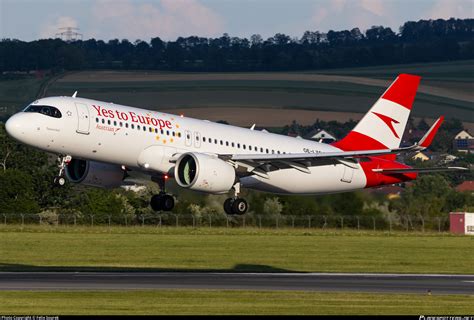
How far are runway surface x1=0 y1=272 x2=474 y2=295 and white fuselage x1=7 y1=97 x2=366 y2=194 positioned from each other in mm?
5861

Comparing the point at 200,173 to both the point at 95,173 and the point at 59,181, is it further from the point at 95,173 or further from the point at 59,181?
the point at 59,181

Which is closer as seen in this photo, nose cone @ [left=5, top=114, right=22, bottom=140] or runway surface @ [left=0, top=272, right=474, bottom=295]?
runway surface @ [left=0, top=272, right=474, bottom=295]

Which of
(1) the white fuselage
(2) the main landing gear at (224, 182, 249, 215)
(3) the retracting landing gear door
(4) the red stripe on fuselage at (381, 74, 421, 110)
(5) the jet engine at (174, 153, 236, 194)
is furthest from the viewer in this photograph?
(4) the red stripe on fuselage at (381, 74, 421, 110)

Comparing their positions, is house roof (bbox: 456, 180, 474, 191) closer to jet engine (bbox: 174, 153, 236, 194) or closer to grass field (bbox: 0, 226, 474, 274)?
grass field (bbox: 0, 226, 474, 274)

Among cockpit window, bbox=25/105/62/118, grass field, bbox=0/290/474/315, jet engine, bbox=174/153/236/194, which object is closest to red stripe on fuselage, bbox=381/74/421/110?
jet engine, bbox=174/153/236/194

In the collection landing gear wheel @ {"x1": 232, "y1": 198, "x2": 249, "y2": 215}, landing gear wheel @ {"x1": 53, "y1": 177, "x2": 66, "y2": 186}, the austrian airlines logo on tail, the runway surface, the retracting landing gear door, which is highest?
the austrian airlines logo on tail

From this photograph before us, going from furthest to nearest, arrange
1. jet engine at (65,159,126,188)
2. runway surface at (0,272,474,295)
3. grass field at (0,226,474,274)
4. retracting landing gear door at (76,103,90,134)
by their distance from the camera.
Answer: grass field at (0,226,474,274), jet engine at (65,159,126,188), retracting landing gear door at (76,103,90,134), runway surface at (0,272,474,295)

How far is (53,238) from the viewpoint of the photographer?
2798 inches

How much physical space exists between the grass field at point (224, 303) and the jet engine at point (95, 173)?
16.0m

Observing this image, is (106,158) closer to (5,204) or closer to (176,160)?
(176,160)

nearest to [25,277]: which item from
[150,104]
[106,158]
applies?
[106,158]

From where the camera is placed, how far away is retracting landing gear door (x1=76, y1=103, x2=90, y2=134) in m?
50.3

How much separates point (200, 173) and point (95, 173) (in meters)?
5.92

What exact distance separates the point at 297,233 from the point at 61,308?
41.6 metres
